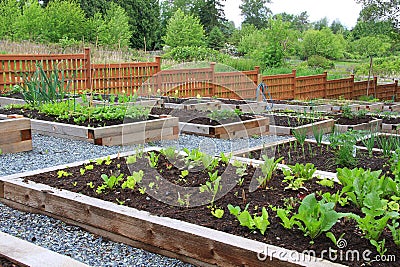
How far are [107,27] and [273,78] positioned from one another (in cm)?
2007

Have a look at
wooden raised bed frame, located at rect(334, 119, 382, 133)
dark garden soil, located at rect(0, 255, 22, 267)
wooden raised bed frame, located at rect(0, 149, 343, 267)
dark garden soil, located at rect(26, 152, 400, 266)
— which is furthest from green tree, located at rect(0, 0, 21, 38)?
dark garden soil, located at rect(0, 255, 22, 267)

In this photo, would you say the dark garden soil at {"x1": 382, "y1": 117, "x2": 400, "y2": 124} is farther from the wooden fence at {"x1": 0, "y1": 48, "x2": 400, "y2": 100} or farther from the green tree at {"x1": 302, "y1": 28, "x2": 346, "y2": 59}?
the green tree at {"x1": 302, "y1": 28, "x2": 346, "y2": 59}

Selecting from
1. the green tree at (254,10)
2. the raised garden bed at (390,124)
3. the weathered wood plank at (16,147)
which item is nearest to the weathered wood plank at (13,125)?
the weathered wood plank at (16,147)

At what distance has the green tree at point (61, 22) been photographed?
27.8m

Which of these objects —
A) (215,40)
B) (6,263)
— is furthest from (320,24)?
(6,263)

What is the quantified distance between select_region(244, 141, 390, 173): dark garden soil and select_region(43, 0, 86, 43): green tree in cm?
2516

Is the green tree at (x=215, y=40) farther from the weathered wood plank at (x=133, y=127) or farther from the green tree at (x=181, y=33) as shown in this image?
the weathered wood plank at (x=133, y=127)

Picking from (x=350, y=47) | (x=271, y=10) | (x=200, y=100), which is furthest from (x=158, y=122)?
(x=271, y=10)

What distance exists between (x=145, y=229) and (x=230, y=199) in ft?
2.22

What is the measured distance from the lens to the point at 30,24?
86.7ft

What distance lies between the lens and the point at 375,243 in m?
2.18

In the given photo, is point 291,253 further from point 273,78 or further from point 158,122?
point 273,78

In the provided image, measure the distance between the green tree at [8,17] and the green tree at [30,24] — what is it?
69 cm

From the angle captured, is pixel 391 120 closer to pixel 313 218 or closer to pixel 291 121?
pixel 291 121
